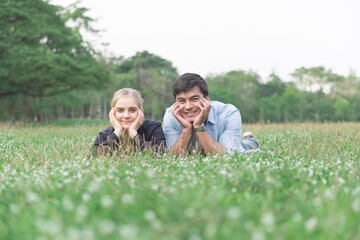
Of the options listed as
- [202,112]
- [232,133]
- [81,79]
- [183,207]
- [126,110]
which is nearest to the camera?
[183,207]

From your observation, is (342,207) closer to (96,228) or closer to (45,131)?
(96,228)

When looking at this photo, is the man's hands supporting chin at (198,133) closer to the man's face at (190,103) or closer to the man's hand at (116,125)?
the man's face at (190,103)

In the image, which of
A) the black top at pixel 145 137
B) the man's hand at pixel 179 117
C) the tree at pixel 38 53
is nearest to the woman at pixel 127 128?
the black top at pixel 145 137

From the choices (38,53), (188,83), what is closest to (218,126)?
(188,83)

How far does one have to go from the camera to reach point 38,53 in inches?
849

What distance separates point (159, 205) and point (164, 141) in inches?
144

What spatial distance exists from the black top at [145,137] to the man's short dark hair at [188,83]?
32.2 inches

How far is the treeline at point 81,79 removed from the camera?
21453mm

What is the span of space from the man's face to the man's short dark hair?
6cm

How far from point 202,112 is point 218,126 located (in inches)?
31.0

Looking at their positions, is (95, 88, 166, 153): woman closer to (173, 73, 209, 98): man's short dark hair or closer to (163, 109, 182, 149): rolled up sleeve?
(163, 109, 182, 149): rolled up sleeve

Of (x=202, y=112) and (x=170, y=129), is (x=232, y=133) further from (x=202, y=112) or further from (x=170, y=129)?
(x=170, y=129)

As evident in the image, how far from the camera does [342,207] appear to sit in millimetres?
2480

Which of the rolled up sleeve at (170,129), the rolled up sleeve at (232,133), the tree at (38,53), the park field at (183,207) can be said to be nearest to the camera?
the park field at (183,207)
